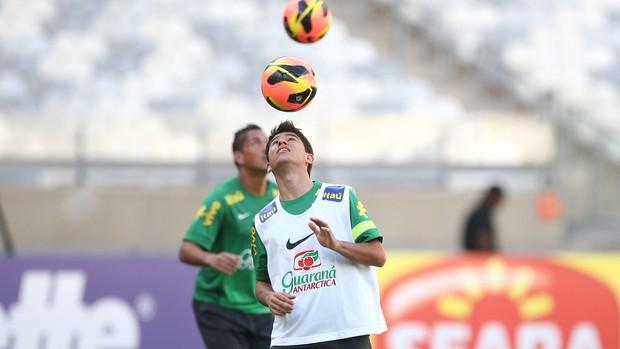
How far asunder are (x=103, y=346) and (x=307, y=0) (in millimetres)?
4582

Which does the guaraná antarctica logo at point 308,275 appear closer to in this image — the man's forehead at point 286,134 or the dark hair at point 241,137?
the man's forehead at point 286,134

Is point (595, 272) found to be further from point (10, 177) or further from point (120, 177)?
point (10, 177)

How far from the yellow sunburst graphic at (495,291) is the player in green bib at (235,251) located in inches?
144

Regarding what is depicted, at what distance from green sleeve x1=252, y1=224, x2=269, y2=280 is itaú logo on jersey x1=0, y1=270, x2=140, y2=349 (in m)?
4.75

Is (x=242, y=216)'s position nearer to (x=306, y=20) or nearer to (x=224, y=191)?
(x=224, y=191)

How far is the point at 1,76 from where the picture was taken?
54.4ft

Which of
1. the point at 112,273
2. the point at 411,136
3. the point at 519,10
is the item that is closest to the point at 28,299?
the point at 112,273

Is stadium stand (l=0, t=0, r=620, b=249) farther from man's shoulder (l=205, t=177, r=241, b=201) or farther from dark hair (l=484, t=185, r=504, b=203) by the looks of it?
man's shoulder (l=205, t=177, r=241, b=201)

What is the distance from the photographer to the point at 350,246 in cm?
484

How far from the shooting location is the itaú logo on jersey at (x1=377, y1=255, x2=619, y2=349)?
9.95 m

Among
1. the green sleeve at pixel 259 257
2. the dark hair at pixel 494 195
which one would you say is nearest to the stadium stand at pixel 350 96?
the dark hair at pixel 494 195

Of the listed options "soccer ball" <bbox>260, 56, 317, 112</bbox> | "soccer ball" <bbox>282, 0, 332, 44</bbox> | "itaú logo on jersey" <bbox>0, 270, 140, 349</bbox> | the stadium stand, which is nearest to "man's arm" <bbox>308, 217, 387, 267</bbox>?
"soccer ball" <bbox>260, 56, 317, 112</bbox>

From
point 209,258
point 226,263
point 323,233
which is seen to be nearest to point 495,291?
point 209,258

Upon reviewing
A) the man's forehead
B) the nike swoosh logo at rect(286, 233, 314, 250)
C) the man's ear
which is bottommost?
the nike swoosh logo at rect(286, 233, 314, 250)
